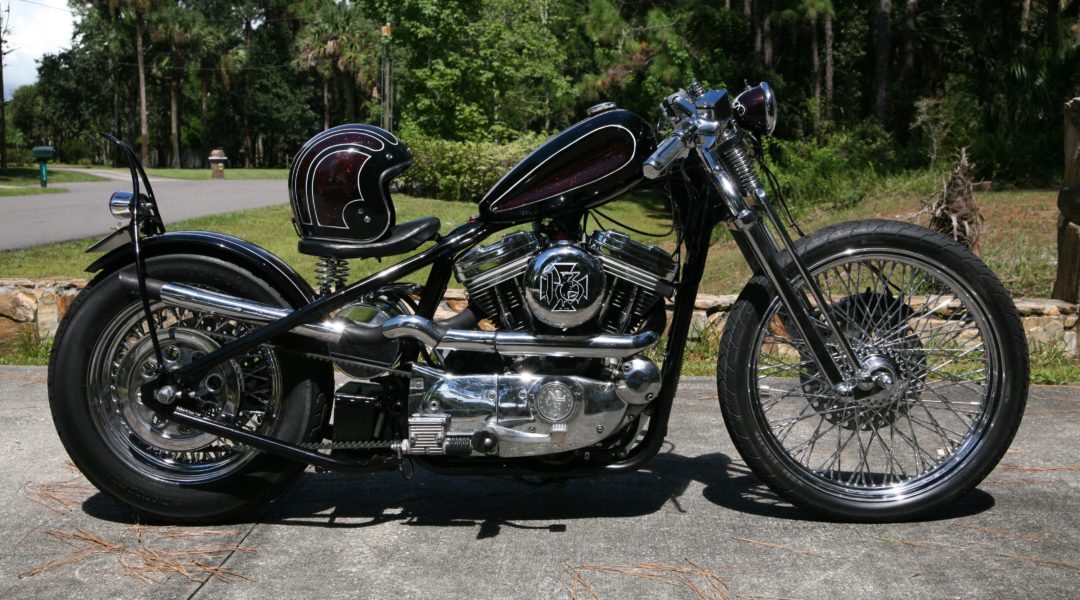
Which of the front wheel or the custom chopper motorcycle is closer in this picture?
the custom chopper motorcycle

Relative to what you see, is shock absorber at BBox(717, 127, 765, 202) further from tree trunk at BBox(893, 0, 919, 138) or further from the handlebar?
tree trunk at BBox(893, 0, 919, 138)

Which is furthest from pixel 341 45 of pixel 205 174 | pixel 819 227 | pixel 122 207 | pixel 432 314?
pixel 432 314

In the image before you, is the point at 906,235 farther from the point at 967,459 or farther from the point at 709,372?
the point at 709,372

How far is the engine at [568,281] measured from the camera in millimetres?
3123

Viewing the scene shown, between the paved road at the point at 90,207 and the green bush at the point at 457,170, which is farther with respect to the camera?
the green bush at the point at 457,170

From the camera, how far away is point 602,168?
124 inches

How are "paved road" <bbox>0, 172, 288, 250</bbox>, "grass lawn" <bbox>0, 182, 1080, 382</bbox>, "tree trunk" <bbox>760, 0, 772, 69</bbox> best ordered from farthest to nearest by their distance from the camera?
"tree trunk" <bbox>760, 0, 772, 69</bbox> → "paved road" <bbox>0, 172, 288, 250</bbox> → "grass lawn" <bbox>0, 182, 1080, 382</bbox>

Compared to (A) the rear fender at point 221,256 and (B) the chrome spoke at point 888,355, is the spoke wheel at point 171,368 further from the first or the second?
(B) the chrome spoke at point 888,355

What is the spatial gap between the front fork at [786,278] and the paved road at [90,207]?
7.59 m

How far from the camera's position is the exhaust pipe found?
316 centimetres

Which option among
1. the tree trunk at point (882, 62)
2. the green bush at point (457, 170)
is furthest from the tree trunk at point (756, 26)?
the green bush at point (457, 170)

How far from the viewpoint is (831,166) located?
647 inches

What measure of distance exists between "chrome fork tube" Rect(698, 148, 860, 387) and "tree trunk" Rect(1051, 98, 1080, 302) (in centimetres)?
373

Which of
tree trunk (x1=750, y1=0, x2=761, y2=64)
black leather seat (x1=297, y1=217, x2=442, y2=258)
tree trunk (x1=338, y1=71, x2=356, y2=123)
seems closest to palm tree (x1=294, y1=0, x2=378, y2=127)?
tree trunk (x1=338, y1=71, x2=356, y2=123)
